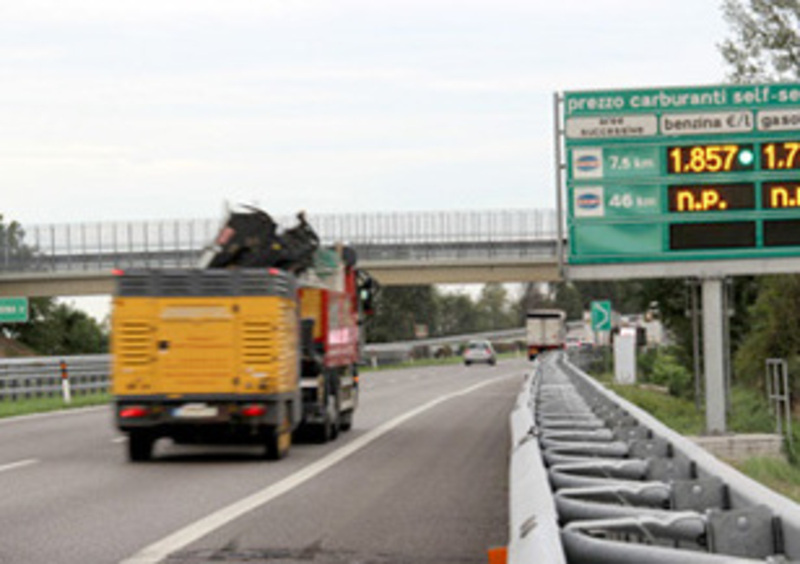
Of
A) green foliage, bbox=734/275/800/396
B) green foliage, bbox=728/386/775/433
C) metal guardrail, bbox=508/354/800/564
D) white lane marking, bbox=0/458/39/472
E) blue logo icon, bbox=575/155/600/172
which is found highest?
blue logo icon, bbox=575/155/600/172

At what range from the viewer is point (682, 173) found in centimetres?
2289

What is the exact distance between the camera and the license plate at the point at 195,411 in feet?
56.2

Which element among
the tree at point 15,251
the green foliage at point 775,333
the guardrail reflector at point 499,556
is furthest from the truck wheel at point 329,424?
the tree at point 15,251

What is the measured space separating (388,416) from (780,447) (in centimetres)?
726

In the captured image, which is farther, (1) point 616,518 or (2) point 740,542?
(1) point 616,518

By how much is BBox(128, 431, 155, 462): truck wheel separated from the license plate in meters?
0.51

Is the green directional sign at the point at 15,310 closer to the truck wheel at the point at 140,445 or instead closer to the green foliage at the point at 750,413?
the green foliage at the point at 750,413

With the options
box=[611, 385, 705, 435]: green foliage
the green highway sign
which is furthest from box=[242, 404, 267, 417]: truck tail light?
box=[611, 385, 705, 435]: green foliage

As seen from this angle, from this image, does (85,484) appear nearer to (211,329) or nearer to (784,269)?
(211,329)

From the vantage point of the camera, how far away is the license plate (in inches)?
674

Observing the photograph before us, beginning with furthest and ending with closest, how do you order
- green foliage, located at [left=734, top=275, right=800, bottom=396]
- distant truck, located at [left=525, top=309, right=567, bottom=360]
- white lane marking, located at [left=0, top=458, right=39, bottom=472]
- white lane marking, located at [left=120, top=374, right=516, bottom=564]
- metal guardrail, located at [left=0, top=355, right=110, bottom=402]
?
distant truck, located at [left=525, top=309, right=567, bottom=360], green foliage, located at [left=734, top=275, right=800, bottom=396], metal guardrail, located at [left=0, top=355, right=110, bottom=402], white lane marking, located at [left=0, top=458, right=39, bottom=472], white lane marking, located at [left=120, top=374, right=516, bottom=564]

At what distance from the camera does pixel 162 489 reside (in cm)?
1397

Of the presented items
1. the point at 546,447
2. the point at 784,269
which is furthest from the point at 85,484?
the point at 784,269

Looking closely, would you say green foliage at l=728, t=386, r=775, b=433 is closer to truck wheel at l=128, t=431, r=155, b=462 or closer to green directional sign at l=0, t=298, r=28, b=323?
truck wheel at l=128, t=431, r=155, b=462
